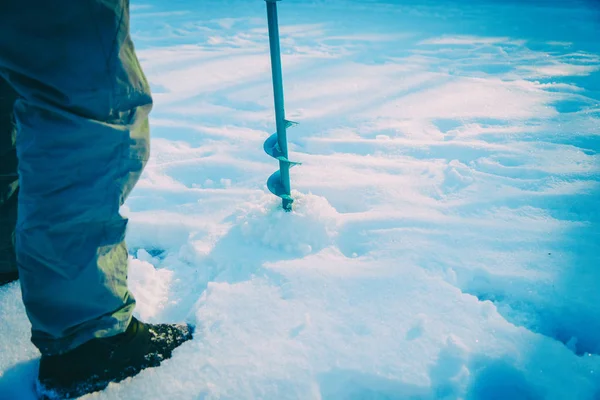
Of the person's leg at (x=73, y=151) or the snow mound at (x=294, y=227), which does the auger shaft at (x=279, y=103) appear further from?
the person's leg at (x=73, y=151)

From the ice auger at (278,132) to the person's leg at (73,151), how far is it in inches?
21.2

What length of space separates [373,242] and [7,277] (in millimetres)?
1337

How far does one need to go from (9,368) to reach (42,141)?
0.71 meters

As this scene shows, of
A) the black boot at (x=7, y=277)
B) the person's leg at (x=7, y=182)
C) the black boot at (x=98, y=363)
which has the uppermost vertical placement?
the person's leg at (x=7, y=182)

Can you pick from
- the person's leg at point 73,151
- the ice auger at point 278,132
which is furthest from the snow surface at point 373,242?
the person's leg at point 73,151

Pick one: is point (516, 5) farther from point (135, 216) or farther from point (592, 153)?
point (135, 216)

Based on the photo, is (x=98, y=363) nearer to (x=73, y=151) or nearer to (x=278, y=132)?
(x=73, y=151)

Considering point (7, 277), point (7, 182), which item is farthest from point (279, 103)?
point (7, 277)

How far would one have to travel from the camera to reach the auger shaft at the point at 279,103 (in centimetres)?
120

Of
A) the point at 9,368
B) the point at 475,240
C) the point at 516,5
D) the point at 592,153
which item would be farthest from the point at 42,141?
the point at 516,5

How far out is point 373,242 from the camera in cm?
151

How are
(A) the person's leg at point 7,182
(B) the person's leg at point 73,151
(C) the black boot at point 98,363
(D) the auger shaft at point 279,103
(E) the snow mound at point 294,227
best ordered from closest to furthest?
(B) the person's leg at point 73,151, (C) the black boot at point 98,363, (A) the person's leg at point 7,182, (D) the auger shaft at point 279,103, (E) the snow mound at point 294,227

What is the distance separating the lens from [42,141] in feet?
2.44

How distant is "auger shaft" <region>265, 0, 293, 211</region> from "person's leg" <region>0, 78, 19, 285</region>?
31.1 inches
